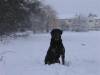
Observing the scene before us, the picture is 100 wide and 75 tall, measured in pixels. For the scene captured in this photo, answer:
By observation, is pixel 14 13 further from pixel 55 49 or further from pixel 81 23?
pixel 81 23

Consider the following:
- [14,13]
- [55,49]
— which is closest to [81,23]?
[14,13]

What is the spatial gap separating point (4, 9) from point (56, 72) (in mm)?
24842

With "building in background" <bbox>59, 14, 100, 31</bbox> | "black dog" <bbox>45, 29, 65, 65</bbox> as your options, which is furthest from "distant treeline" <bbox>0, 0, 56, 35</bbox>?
"building in background" <bbox>59, 14, 100, 31</bbox>

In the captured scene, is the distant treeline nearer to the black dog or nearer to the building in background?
the black dog

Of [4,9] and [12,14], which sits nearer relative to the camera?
[4,9]

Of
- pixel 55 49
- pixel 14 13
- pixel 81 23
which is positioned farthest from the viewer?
pixel 81 23

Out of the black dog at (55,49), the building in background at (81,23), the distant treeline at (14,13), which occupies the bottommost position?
the building in background at (81,23)

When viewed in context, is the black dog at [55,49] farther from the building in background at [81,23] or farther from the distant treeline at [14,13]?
the building in background at [81,23]

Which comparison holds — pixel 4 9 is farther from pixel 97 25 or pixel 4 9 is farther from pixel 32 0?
pixel 97 25

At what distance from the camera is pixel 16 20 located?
3644cm

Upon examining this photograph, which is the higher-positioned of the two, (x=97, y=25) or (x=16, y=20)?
(x=16, y=20)

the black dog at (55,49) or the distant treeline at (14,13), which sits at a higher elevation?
the black dog at (55,49)

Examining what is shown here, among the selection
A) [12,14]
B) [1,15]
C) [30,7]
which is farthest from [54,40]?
[30,7]

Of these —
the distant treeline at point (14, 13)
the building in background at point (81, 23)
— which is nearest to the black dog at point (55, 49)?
the distant treeline at point (14, 13)
